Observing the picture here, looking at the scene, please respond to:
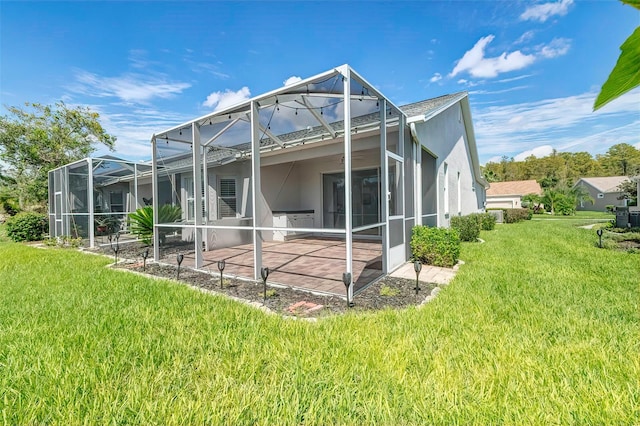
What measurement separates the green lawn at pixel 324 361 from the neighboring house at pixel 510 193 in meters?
37.4

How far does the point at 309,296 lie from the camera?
15.3 feet

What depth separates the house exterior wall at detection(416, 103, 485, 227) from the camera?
8312 millimetres

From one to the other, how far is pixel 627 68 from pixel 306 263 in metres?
6.67

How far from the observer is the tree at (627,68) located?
35 centimetres

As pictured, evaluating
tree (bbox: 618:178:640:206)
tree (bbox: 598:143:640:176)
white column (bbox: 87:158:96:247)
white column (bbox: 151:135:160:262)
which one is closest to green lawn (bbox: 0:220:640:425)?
white column (bbox: 151:135:160:262)

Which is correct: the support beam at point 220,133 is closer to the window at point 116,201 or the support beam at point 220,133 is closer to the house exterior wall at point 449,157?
the house exterior wall at point 449,157

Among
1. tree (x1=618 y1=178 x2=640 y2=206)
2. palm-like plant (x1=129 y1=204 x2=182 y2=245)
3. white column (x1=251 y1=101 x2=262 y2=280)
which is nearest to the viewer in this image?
white column (x1=251 y1=101 x2=262 y2=280)

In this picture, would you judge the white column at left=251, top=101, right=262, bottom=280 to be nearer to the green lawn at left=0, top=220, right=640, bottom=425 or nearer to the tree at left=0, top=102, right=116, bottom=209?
the green lawn at left=0, top=220, right=640, bottom=425

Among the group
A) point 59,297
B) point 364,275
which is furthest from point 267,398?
point 59,297

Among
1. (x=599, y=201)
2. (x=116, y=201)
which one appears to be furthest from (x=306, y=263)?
(x=599, y=201)

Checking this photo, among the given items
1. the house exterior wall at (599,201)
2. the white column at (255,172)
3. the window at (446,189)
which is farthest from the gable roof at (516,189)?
the white column at (255,172)

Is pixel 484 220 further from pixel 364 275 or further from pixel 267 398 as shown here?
pixel 267 398

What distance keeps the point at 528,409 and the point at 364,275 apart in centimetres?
359

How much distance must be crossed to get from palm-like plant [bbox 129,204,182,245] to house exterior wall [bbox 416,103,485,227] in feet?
22.8
